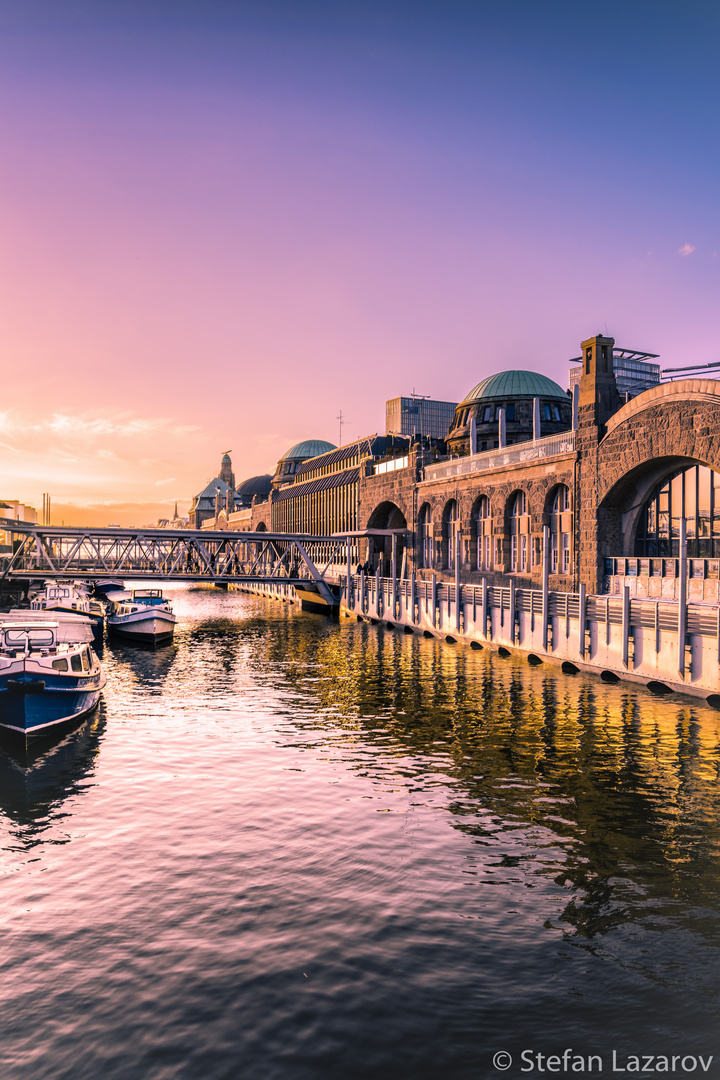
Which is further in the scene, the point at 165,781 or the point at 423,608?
the point at 423,608

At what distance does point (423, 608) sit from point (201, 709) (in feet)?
91.6

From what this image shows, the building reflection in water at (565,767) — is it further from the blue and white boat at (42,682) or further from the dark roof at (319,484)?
the dark roof at (319,484)

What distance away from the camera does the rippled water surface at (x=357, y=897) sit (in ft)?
31.3

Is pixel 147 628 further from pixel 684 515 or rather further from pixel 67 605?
pixel 684 515

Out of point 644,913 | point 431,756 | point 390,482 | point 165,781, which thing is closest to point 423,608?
point 390,482

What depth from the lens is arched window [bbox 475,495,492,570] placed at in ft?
193

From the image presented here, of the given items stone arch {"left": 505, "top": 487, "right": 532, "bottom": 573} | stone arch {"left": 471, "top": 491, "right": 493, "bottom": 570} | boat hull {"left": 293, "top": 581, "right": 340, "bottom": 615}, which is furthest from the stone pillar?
boat hull {"left": 293, "top": 581, "right": 340, "bottom": 615}

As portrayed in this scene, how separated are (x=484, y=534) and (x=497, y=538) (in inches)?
114

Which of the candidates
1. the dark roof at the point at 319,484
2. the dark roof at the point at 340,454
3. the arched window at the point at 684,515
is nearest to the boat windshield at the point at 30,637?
the arched window at the point at 684,515

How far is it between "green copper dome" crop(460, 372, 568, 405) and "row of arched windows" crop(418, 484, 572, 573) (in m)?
27.8

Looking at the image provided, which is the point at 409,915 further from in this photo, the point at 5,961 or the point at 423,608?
the point at 423,608

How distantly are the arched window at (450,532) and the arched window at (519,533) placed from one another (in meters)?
9.79

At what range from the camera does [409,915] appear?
12500 mm

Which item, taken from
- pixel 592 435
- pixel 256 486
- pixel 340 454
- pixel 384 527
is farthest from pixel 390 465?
pixel 256 486
